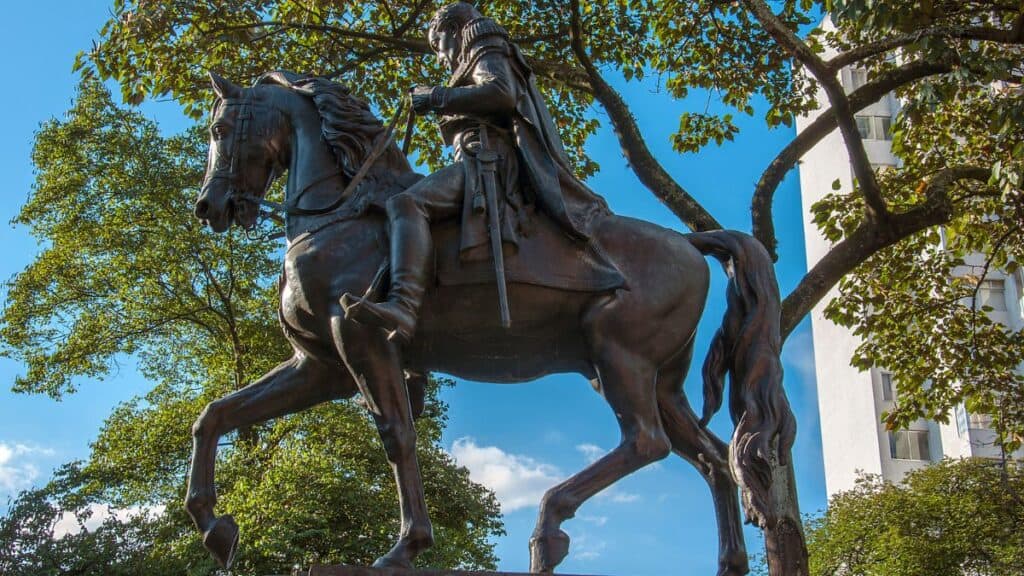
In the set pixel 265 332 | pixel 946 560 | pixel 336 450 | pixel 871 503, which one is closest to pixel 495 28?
pixel 336 450

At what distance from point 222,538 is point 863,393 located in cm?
4029

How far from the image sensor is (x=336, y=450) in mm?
19375

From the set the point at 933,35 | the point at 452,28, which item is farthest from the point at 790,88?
the point at 452,28

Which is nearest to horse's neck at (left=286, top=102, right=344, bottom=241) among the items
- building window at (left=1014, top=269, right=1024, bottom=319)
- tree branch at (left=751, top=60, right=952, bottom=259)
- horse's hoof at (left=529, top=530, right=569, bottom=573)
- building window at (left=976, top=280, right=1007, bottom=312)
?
horse's hoof at (left=529, top=530, right=569, bottom=573)

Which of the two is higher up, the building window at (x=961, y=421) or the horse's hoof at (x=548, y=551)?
the building window at (x=961, y=421)

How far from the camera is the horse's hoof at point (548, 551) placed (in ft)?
16.5

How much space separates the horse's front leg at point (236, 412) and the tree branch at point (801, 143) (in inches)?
324

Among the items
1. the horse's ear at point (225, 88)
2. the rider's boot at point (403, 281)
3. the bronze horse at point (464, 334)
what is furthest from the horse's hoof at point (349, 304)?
the horse's ear at point (225, 88)

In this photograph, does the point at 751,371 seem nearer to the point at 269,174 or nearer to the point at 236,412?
the point at 236,412

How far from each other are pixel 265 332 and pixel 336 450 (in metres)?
3.48

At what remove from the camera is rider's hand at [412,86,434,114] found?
18.9 feet

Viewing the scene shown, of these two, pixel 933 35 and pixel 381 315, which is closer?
pixel 381 315

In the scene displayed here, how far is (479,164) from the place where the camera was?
570 cm

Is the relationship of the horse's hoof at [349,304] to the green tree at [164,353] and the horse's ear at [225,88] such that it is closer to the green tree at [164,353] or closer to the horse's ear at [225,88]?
the horse's ear at [225,88]
